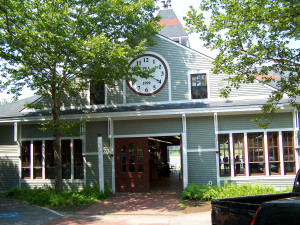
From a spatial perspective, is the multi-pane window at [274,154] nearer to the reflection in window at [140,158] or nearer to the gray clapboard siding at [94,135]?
the reflection in window at [140,158]

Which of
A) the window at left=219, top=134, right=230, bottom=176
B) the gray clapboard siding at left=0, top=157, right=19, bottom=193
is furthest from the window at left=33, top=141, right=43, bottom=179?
the window at left=219, top=134, right=230, bottom=176

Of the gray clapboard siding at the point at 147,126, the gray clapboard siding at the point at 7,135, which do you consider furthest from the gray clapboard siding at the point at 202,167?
the gray clapboard siding at the point at 7,135

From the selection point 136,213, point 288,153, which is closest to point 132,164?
point 136,213

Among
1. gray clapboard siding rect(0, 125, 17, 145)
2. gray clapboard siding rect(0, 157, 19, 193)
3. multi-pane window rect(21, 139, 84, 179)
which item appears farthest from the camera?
gray clapboard siding rect(0, 125, 17, 145)

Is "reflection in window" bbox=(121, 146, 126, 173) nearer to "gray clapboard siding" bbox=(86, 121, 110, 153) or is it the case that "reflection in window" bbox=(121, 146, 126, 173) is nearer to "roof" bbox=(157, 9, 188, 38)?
"gray clapboard siding" bbox=(86, 121, 110, 153)

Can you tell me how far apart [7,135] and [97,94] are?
5205 mm

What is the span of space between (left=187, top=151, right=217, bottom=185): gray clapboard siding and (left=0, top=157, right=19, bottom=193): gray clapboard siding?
8.70m

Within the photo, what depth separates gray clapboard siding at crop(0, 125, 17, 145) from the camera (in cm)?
1598

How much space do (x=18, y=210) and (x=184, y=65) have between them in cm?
931

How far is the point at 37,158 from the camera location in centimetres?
1570

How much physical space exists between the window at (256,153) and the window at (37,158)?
33.0ft

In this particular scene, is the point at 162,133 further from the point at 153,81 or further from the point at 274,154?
the point at 274,154

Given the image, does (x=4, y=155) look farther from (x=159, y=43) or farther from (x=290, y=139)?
(x=290, y=139)

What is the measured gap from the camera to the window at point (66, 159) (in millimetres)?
15241
